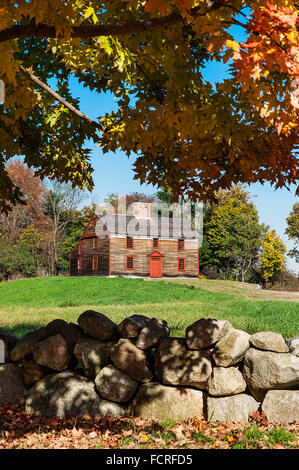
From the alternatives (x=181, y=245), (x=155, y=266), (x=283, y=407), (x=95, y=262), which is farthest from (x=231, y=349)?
(x=181, y=245)

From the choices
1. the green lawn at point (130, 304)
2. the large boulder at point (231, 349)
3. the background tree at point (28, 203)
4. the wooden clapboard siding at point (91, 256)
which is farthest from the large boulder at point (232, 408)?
the background tree at point (28, 203)

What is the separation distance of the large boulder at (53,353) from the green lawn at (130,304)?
292cm

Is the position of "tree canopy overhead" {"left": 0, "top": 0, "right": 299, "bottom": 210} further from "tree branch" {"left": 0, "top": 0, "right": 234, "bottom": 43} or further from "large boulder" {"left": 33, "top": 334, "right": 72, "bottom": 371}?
"large boulder" {"left": 33, "top": 334, "right": 72, "bottom": 371}

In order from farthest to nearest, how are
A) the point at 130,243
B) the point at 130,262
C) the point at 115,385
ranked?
the point at 130,243 < the point at 130,262 < the point at 115,385

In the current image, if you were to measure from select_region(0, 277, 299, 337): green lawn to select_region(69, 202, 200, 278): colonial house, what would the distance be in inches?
204

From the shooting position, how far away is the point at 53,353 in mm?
5910

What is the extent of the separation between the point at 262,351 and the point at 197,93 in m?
3.40

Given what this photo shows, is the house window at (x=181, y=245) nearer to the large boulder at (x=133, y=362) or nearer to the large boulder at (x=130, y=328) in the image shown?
the large boulder at (x=130, y=328)

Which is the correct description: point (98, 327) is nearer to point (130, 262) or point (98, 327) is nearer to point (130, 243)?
point (130, 262)

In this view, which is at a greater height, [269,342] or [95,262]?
[95,262]

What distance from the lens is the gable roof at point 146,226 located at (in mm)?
34281

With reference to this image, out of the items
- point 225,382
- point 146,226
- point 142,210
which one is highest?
point 142,210

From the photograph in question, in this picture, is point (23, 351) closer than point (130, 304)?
Yes

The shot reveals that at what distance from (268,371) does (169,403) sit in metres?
1.32
